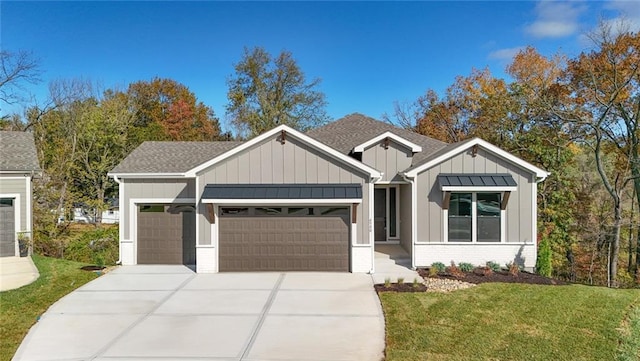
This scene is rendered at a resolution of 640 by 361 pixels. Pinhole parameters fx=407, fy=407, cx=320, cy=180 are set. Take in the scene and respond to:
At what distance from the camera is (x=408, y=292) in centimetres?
1059

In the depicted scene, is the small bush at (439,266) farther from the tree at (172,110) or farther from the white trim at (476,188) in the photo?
the tree at (172,110)

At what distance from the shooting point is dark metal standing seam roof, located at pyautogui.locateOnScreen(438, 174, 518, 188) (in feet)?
43.0

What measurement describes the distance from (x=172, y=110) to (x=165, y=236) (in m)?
28.3

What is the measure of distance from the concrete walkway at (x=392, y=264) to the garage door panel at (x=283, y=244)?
4.23ft

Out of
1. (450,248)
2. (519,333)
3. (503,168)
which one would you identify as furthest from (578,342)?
(503,168)

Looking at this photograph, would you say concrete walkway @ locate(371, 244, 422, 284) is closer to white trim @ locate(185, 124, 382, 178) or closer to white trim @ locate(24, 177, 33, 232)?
white trim @ locate(185, 124, 382, 178)

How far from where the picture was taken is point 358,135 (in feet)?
60.4

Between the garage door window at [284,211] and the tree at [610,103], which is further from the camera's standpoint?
the tree at [610,103]

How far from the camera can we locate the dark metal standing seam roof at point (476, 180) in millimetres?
13109

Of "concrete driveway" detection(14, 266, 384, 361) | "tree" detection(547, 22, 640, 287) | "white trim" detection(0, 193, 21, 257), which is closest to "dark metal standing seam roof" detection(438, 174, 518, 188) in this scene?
"concrete driveway" detection(14, 266, 384, 361)

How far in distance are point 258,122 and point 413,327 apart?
30.8 m

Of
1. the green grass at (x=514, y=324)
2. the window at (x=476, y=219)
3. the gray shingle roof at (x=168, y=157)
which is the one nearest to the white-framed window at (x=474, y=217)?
the window at (x=476, y=219)

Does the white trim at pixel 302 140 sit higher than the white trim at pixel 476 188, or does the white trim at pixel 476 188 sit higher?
the white trim at pixel 302 140

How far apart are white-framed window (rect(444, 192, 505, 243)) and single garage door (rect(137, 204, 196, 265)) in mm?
8855
